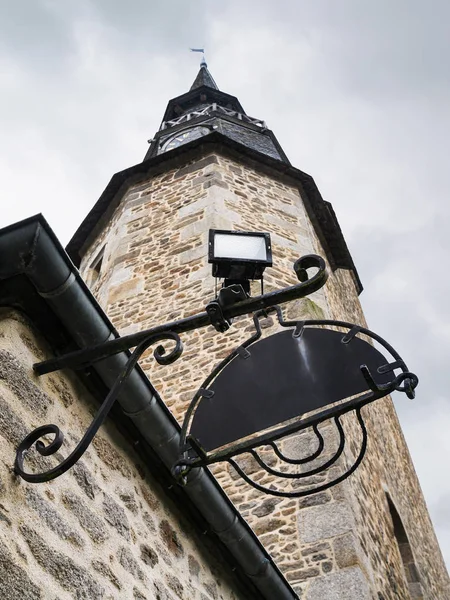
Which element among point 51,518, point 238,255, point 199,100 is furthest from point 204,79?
point 51,518

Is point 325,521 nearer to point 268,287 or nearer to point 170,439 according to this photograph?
point 170,439

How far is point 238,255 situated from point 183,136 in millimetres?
11273

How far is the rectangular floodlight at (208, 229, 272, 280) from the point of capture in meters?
3.01

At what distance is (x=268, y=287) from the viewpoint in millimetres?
7617

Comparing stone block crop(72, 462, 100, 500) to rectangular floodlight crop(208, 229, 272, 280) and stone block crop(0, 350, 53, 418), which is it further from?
rectangular floodlight crop(208, 229, 272, 280)

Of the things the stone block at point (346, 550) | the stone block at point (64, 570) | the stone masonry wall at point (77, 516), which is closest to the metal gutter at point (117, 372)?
the stone masonry wall at point (77, 516)

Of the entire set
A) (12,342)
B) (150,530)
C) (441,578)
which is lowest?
(441,578)

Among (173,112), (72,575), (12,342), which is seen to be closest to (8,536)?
(72,575)

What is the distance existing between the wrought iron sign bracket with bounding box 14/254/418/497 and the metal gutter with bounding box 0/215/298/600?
14 cm

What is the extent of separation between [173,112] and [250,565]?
17254mm

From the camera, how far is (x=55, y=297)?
2.71 metres

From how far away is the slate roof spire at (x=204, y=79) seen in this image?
70.5 feet

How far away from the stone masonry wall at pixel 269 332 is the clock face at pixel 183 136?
138 inches

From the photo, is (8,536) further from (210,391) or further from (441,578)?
(441,578)
